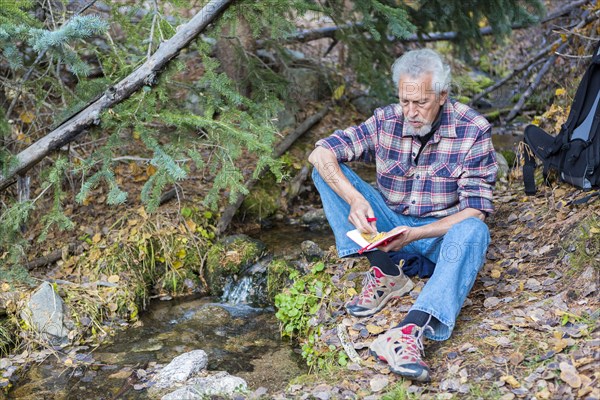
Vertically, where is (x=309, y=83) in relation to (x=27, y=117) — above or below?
below

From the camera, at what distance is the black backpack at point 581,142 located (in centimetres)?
442

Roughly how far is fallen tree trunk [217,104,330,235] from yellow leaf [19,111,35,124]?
6.67 ft

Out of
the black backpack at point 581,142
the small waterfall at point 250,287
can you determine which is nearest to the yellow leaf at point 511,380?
the black backpack at point 581,142

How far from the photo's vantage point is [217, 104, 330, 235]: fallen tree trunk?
6141mm

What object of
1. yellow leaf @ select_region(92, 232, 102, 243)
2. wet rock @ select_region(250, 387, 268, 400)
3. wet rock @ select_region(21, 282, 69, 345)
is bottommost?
wet rock @ select_region(250, 387, 268, 400)

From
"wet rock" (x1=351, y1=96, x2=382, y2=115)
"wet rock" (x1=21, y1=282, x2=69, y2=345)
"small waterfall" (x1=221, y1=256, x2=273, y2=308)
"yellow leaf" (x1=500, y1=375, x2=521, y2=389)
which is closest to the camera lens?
"yellow leaf" (x1=500, y1=375, x2=521, y2=389)

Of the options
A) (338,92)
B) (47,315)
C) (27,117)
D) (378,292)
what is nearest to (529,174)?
(378,292)

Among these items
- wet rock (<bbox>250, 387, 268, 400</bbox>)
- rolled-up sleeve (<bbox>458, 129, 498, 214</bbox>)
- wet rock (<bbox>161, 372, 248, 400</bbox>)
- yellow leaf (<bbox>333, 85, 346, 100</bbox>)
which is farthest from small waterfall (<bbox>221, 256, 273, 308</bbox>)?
yellow leaf (<bbox>333, 85, 346, 100</bbox>)

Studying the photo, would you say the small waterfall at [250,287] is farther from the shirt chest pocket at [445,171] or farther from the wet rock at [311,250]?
the shirt chest pocket at [445,171]

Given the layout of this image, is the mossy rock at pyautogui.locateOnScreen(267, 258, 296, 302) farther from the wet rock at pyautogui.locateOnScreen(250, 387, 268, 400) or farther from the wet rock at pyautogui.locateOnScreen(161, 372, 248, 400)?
the wet rock at pyautogui.locateOnScreen(250, 387, 268, 400)

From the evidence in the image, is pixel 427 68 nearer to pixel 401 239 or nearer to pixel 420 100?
pixel 420 100

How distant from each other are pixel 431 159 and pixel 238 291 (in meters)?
2.34

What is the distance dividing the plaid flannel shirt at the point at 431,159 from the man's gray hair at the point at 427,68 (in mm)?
202

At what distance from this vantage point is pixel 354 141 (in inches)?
166
